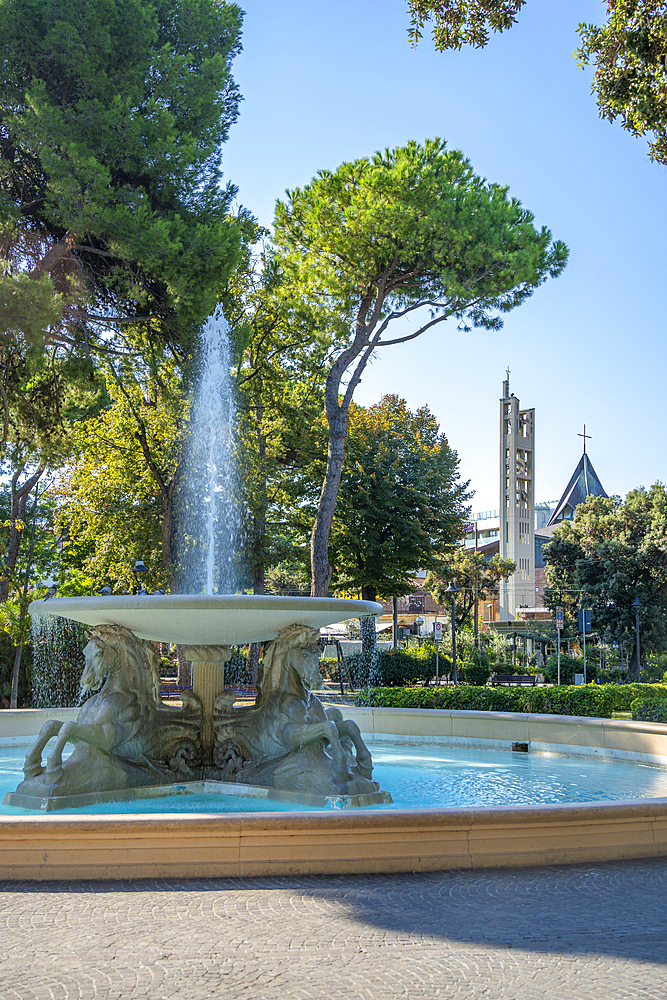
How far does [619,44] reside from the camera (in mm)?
9086

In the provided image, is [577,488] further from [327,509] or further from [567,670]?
[327,509]

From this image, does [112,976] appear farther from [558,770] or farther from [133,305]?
[133,305]

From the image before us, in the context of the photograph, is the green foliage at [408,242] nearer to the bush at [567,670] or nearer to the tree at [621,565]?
the bush at [567,670]

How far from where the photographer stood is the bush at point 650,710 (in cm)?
1202

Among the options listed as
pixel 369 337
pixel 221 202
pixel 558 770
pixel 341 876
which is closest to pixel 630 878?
pixel 341 876

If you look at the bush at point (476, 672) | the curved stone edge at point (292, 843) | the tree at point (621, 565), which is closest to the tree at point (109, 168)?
the curved stone edge at point (292, 843)

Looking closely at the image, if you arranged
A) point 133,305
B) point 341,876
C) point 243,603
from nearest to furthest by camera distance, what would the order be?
point 341,876
point 243,603
point 133,305

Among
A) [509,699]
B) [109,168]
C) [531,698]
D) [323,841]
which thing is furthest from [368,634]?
[323,841]

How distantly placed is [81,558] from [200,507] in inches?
392

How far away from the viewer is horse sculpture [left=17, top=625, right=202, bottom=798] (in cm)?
680

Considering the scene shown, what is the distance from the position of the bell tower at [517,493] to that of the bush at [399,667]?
42801 mm

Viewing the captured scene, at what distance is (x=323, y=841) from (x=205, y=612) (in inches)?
91.9

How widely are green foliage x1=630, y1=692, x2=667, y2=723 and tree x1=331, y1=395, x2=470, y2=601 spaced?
46.4 feet

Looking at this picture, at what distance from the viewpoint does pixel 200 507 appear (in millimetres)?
21047
